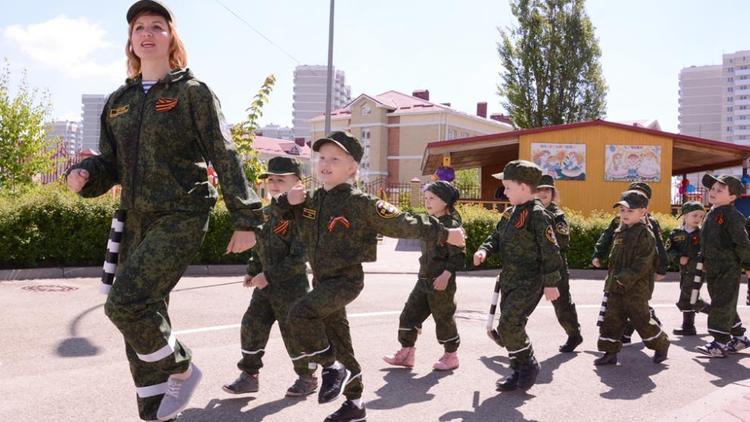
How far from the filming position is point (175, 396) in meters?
3.40

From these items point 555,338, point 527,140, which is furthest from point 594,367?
point 527,140

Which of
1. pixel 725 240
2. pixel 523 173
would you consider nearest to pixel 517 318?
pixel 523 173

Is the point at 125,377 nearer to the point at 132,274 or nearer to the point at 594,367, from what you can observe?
the point at 132,274

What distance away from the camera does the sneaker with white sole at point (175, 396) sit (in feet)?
11.0

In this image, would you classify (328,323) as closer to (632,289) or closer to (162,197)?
(162,197)

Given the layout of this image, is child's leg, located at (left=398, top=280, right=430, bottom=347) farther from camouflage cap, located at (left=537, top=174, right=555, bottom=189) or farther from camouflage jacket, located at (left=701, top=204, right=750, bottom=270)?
camouflage jacket, located at (left=701, top=204, right=750, bottom=270)

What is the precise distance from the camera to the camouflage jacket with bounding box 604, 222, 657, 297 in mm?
6219

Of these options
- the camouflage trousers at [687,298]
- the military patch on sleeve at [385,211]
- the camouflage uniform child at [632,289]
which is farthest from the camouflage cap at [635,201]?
the military patch on sleeve at [385,211]

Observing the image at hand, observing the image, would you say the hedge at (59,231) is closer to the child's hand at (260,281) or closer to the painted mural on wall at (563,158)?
the child's hand at (260,281)

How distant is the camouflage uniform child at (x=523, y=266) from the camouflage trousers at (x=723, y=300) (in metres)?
2.60

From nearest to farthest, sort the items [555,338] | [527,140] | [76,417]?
[76,417] < [555,338] < [527,140]

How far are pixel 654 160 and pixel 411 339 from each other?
70.1 ft

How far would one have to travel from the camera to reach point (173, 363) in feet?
10.9

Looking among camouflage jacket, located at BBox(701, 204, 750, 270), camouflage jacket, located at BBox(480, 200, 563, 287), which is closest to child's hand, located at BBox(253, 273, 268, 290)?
camouflage jacket, located at BBox(480, 200, 563, 287)
